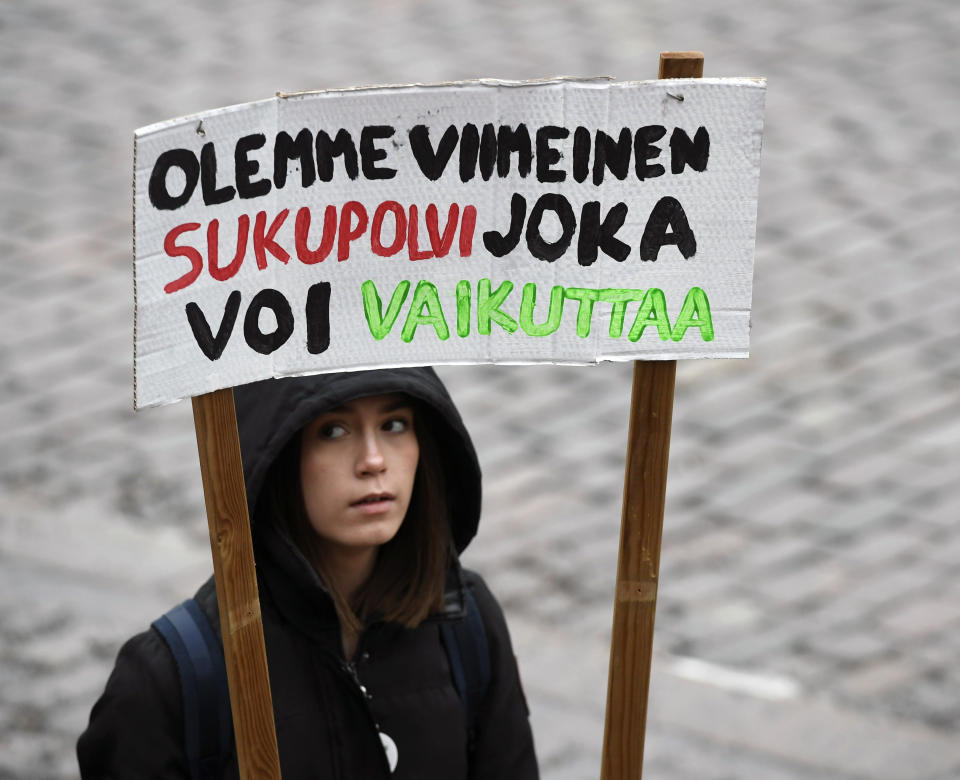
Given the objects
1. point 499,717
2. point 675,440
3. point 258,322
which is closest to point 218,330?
point 258,322

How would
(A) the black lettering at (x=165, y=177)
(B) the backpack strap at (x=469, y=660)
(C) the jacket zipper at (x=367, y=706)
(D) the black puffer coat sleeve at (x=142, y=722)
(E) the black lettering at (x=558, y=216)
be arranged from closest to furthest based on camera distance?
(A) the black lettering at (x=165, y=177), (E) the black lettering at (x=558, y=216), (D) the black puffer coat sleeve at (x=142, y=722), (C) the jacket zipper at (x=367, y=706), (B) the backpack strap at (x=469, y=660)

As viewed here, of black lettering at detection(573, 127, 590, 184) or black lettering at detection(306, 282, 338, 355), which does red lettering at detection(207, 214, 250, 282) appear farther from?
black lettering at detection(573, 127, 590, 184)

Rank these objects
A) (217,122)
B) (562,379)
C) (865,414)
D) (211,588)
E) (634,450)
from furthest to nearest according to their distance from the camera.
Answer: (562,379)
(865,414)
(211,588)
(634,450)
(217,122)

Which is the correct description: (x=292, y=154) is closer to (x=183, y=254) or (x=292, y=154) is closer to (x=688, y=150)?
(x=183, y=254)

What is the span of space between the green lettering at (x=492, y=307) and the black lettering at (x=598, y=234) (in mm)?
117

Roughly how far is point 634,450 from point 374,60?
20.9ft

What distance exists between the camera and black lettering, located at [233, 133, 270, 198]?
188 centimetres

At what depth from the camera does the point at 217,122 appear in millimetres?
1853

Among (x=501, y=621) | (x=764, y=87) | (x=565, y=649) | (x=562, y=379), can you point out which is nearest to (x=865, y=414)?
(x=562, y=379)

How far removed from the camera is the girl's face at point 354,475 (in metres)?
2.19

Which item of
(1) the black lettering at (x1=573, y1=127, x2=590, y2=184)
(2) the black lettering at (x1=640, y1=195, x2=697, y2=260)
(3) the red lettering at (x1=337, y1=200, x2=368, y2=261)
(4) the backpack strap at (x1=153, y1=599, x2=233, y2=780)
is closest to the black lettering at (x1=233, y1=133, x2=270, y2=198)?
(3) the red lettering at (x1=337, y1=200, x2=368, y2=261)

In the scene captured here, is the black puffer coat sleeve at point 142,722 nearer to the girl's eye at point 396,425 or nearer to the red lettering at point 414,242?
the girl's eye at point 396,425

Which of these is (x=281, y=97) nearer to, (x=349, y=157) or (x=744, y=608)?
(x=349, y=157)

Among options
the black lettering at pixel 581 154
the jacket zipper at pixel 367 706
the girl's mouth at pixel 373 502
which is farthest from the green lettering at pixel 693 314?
the jacket zipper at pixel 367 706
